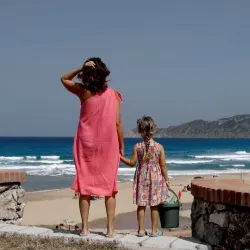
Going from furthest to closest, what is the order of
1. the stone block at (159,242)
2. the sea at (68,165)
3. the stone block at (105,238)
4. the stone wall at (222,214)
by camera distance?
the sea at (68,165) → the stone block at (105,238) → the stone block at (159,242) → the stone wall at (222,214)

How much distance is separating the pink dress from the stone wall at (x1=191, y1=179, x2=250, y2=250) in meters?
0.91

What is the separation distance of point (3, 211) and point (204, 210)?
2.86 m

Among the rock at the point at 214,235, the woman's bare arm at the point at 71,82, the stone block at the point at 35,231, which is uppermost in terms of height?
the woman's bare arm at the point at 71,82

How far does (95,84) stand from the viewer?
17.2 feet

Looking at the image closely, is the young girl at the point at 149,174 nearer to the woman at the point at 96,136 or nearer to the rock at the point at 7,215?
the woman at the point at 96,136

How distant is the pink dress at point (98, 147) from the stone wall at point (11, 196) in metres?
1.59

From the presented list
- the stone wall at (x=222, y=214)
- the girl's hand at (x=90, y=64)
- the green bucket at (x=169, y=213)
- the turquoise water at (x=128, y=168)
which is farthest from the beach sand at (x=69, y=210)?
the turquoise water at (x=128, y=168)

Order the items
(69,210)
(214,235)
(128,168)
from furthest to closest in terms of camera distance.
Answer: (128,168) → (69,210) → (214,235)

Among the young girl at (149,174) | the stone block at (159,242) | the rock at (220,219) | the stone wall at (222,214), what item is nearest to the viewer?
the stone wall at (222,214)

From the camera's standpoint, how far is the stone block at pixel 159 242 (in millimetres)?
4820

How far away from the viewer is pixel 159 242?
4898mm

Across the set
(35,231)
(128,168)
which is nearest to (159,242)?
(35,231)

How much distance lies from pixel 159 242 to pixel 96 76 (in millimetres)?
1805

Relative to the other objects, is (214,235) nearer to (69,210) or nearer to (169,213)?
(169,213)
